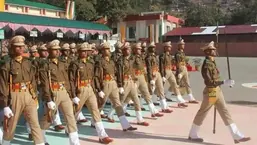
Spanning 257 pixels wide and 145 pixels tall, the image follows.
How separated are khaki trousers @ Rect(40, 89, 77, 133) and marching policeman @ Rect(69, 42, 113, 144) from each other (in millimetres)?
343

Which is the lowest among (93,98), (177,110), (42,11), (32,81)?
(177,110)

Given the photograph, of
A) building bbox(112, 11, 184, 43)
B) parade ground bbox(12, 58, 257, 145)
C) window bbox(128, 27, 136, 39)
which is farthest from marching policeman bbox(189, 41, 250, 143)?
window bbox(128, 27, 136, 39)

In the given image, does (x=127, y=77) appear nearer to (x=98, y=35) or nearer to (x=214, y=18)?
(x=98, y=35)

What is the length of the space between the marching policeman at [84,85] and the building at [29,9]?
16998mm

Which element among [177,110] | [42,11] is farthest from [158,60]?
[42,11]

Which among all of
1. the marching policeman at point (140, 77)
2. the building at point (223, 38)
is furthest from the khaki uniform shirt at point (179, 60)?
the building at point (223, 38)

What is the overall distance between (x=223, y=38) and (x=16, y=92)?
3864 cm

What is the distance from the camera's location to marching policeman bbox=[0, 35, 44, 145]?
5.61m

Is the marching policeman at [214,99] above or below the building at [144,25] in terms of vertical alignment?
below

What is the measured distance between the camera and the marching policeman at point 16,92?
5608 mm

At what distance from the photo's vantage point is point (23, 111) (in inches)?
228

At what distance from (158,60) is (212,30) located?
116 ft

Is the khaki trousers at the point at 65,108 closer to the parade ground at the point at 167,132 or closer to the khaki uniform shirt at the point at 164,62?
the parade ground at the point at 167,132

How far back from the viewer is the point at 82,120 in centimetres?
907
